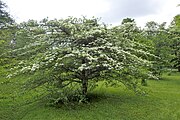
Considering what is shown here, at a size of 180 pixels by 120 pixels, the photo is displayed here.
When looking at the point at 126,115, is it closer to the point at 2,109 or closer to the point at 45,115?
the point at 45,115

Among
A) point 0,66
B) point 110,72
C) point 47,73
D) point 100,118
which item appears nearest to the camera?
point 100,118

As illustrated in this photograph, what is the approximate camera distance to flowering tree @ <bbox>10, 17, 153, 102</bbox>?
35.8ft

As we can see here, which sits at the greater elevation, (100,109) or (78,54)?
(78,54)

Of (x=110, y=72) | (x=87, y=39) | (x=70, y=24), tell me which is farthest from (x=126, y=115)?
(x=70, y=24)

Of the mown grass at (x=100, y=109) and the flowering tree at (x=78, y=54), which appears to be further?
the flowering tree at (x=78, y=54)

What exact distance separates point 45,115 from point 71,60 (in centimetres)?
223

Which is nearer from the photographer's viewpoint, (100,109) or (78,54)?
(78,54)

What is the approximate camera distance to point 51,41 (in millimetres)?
11977

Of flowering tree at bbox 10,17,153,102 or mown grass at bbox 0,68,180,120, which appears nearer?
mown grass at bbox 0,68,180,120

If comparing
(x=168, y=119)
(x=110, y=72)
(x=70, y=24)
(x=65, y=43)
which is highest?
(x=70, y=24)

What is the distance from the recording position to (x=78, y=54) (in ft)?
34.2

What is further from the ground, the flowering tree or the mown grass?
the flowering tree

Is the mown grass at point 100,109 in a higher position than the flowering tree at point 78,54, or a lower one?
lower

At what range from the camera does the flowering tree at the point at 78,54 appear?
1091cm
